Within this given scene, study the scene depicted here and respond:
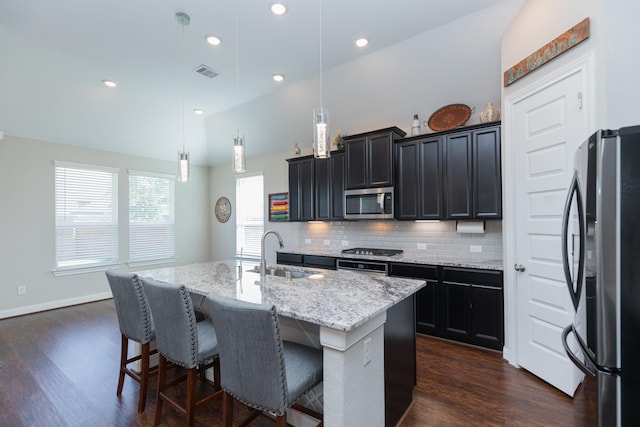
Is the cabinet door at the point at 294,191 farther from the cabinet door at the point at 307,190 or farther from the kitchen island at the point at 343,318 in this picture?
the kitchen island at the point at 343,318

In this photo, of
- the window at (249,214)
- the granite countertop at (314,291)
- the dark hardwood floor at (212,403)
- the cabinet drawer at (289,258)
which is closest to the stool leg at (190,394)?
the dark hardwood floor at (212,403)

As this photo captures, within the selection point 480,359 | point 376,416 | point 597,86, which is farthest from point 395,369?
point 597,86

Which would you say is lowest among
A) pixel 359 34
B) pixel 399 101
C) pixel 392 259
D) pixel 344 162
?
pixel 392 259

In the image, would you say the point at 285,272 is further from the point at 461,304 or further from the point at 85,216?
the point at 85,216

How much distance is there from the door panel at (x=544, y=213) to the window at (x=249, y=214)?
→ 4.90 meters

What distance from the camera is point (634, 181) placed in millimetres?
1117

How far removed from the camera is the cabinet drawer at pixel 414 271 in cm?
355

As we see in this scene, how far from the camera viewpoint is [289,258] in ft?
16.9

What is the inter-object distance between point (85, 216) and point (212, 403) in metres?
4.80

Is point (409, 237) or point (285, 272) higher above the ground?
point (409, 237)

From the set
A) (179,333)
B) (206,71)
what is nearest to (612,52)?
(179,333)

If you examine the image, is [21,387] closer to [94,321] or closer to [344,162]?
[94,321]

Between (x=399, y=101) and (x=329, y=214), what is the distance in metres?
2.00

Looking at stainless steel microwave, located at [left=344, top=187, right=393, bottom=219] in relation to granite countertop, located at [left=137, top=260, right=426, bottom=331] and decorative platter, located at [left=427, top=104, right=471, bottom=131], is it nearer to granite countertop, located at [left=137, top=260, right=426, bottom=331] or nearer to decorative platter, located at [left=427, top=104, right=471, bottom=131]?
decorative platter, located at [left=427, top=104, right=471, bottom=131]
